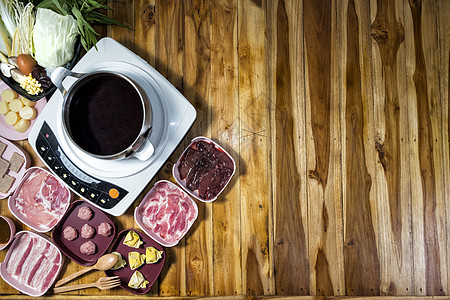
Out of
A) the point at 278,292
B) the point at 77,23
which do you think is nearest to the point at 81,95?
the point at 77,23

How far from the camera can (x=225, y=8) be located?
68.0 inches

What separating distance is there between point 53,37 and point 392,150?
1.66m

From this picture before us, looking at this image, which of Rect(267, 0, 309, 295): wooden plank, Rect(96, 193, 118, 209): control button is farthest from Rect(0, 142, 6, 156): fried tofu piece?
Rect(267, 0, 309, 295): wooden plank

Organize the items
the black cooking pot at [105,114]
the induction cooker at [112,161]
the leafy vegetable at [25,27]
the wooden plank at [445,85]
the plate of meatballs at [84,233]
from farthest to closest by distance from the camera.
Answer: the wooden plank at [445,85], the plate of meatballs at [84,233], the leafy vegetable at [25,27], the induction cooker at [112,161], the black cooking pot at [105,114]

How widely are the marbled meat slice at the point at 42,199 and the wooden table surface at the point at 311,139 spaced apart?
143 mm

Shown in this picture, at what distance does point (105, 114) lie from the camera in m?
1.14

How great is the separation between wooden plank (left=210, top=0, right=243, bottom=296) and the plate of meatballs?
0.52 m

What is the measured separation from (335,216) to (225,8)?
3.87 ft

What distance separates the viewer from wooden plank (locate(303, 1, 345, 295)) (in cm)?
171

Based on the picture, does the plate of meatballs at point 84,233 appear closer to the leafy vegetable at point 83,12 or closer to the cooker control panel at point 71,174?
the cooker control panel at point 71,174

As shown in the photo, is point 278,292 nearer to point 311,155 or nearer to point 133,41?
point 311,155

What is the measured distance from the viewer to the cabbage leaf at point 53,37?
56.5 inches

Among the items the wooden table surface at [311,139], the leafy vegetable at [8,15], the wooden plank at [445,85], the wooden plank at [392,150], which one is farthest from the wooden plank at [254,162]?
the leafy vegetable at [8,15]

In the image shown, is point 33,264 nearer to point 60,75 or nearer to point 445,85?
point 60,75
